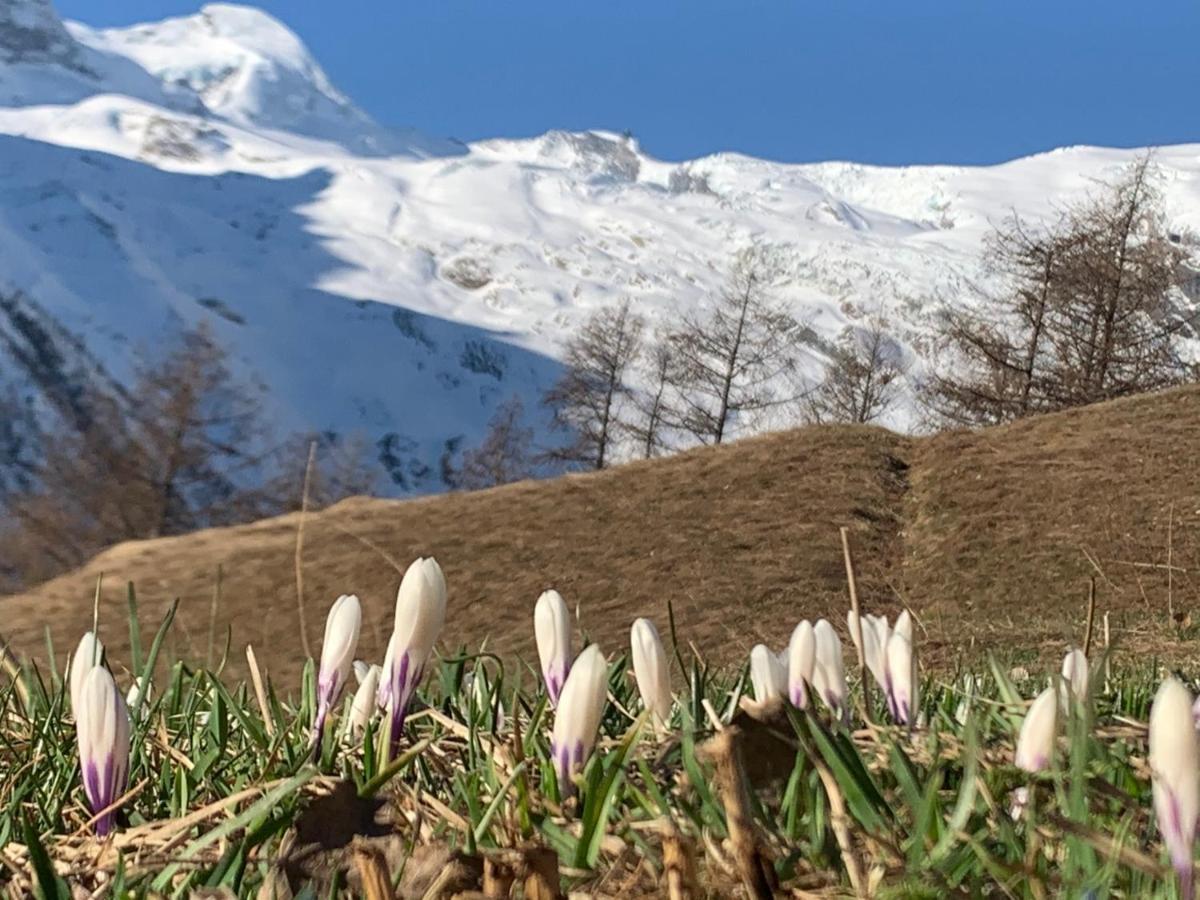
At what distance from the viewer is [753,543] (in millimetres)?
13883

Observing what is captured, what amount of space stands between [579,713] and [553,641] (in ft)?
1.12

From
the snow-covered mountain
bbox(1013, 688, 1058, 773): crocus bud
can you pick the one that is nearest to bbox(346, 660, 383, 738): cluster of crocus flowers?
bbox(1013, 688, 1058, 773): crocus bud

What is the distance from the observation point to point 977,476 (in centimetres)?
1495

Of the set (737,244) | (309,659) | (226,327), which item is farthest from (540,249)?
(309,659)

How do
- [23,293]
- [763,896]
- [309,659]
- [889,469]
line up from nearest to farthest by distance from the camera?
[763,896] → [309,659] → [889,469] → [23,293]

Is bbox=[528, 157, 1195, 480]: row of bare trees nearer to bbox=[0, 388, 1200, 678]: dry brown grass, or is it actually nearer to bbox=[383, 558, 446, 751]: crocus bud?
bbox=[0, 388, 1200, 678]: dry brown grass

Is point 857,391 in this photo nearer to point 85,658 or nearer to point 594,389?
point 594,389

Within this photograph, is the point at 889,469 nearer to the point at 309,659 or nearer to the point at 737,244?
the point at 309,659

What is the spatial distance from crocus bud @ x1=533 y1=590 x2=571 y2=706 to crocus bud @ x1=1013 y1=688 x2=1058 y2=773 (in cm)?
52

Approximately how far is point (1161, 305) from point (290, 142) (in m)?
159

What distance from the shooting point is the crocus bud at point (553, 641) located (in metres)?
1.25

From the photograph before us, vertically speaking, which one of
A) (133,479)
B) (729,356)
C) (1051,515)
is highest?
(729,356)

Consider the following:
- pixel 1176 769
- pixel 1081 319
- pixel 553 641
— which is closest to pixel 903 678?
pixel 553 641

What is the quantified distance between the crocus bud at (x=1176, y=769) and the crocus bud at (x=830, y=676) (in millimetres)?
570
